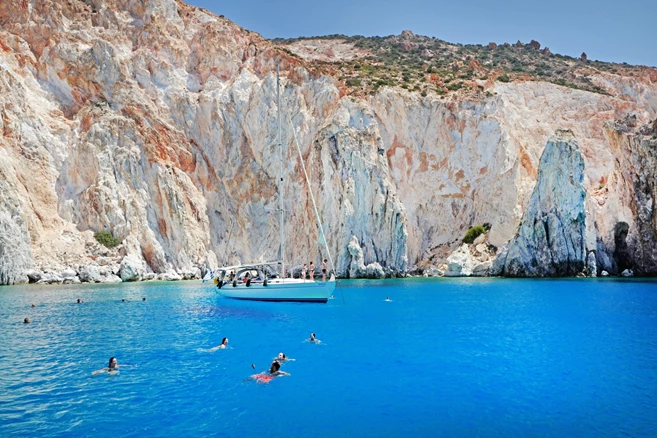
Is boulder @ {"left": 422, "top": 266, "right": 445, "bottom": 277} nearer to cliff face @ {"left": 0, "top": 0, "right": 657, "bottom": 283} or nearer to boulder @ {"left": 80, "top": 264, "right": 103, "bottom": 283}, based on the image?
cliff face @ {"left": 0, "top": 0, "right": 657, "bottom": 283}

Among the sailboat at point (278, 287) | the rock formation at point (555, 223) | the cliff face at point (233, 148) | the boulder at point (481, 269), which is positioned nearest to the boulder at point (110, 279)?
the cliff face at point (233, 148)

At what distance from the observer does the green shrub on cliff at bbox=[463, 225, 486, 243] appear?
5762cm

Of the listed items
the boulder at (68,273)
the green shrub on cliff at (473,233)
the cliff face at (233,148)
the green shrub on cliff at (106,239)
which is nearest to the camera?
the boulder at (68,273)

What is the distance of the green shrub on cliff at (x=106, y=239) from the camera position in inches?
2057

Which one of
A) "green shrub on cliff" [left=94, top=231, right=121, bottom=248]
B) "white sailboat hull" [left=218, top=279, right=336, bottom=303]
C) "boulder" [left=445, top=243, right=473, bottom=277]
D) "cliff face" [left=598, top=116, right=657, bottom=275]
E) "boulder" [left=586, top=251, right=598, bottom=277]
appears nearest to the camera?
"white sailboat hull" [left=218, top=279, right=336, bottom=303]

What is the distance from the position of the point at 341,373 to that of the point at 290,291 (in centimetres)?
1699

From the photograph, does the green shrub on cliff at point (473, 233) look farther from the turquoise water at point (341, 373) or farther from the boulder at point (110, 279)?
the boulder at point (110, 279)

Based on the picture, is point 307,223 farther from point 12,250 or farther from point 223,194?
point 12,250

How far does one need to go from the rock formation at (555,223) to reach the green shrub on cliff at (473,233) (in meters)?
6.59

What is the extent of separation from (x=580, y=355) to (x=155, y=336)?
15.4 meters

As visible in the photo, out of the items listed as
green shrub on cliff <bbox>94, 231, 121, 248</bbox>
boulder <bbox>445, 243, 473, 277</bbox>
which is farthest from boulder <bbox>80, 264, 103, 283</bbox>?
boulder <bbox>445, 243, 473, 277</bbox>

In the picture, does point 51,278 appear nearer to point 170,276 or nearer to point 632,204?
point 170,276

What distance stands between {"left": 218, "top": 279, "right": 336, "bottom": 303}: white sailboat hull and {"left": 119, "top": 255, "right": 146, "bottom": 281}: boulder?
933 inches

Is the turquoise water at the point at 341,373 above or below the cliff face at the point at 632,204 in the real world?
below
